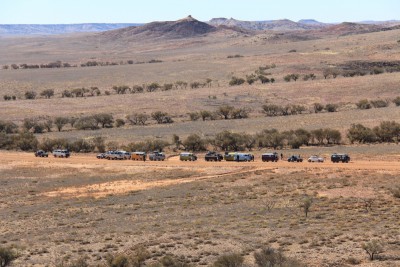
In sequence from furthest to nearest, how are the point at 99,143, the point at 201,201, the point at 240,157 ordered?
the point at 99,143 < the point at 240,157 < the point at 201,201

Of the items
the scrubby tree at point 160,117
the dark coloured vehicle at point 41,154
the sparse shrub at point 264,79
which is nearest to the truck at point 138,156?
the dark coloured vehicle at point 41,154

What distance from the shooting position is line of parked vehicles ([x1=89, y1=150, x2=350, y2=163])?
57487mm

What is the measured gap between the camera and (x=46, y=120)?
94312mm

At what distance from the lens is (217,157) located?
61469 mm

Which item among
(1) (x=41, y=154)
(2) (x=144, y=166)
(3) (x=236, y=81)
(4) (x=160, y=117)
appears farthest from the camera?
(3) (x=236, y=81)

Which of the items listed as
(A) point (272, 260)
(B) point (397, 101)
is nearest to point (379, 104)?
(B) point (397, 101)

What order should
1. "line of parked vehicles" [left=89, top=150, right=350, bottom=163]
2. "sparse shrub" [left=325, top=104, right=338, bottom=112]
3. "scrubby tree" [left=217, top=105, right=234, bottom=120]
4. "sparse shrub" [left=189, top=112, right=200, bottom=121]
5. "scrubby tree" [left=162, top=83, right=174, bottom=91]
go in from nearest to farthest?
"line of parked vehicles" [left=89, top=150, right=350, bottom=163]
"sparse shrub" [left=189, top=112, right=200, bottom=121]
"scrubby tree" [left=217, top=105, right=234, bottom=120]
"sparse shrub" [left=325, top=104, right=338, bottom=112]
"scrubby tree" [left=162, top=83, right=174, bottom=91]

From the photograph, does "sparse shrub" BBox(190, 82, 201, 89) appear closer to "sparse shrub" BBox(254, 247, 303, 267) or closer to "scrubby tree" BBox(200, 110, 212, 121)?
"scrubby tree" BBox(200, 110, 212, 121)

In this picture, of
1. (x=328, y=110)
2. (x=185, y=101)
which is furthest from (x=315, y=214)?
(x=185, y=101)

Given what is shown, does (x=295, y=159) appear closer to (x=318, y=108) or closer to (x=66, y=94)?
(x=318, y=108)

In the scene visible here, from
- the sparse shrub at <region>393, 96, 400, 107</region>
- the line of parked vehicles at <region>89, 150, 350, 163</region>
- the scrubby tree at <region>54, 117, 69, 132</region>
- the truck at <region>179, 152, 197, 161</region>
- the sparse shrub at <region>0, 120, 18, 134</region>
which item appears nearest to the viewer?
the line of parked vehicles at <region>89, 150, 350, 163</region>

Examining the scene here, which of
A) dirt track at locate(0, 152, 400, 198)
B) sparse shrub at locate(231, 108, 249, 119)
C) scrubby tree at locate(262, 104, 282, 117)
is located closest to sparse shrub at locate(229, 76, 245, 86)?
scrubby tree at locate(262, 104, 282, 117)

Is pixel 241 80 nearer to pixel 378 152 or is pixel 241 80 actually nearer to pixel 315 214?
pixel 378 152

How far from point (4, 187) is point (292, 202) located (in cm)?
2409
